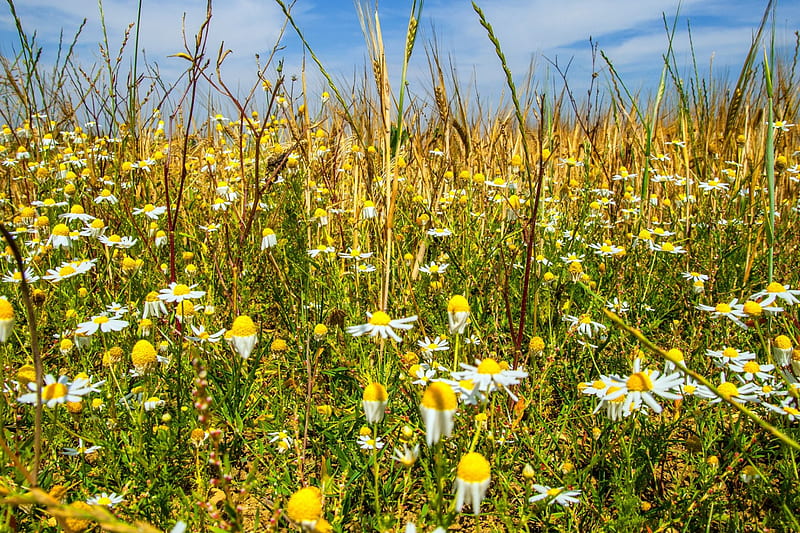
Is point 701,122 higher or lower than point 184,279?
higher

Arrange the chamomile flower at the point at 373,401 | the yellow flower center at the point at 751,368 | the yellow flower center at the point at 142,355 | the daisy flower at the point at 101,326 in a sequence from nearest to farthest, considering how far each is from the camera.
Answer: the chamomile flower at the point at 373,401 < the yellow flower center at the point at 142,355 < the yellow flower center at the point at 751,368 < the daisy flower at the point at 101,326

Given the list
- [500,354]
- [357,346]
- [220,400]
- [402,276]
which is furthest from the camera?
[402,276]

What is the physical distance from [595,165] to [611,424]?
2.98 m

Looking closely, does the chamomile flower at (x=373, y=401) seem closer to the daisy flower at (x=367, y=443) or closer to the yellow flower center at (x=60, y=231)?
the daisy flower at (x=367, y=443)

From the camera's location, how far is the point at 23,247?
2535mm

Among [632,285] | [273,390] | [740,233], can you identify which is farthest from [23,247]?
[740,233]

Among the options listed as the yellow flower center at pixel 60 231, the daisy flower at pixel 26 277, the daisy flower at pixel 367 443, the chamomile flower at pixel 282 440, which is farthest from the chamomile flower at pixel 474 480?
the yellow flower center at pixel 60 231

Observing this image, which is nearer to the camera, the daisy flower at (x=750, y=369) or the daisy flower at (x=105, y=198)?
the daisy flower at (x=750, y=369)

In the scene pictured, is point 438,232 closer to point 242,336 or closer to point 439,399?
point 242,336

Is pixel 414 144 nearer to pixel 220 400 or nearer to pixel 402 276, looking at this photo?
pixel 402 276

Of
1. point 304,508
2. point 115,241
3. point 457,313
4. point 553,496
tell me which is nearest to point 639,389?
point 553,496

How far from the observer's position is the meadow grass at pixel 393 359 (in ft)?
3.74

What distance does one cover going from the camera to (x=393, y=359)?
1735 mm

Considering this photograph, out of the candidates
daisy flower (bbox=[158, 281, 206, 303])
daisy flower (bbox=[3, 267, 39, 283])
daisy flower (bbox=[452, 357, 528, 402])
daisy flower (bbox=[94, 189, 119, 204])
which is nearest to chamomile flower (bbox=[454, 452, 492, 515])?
daisy flower (bbox=[452, 357, 528, 402])
